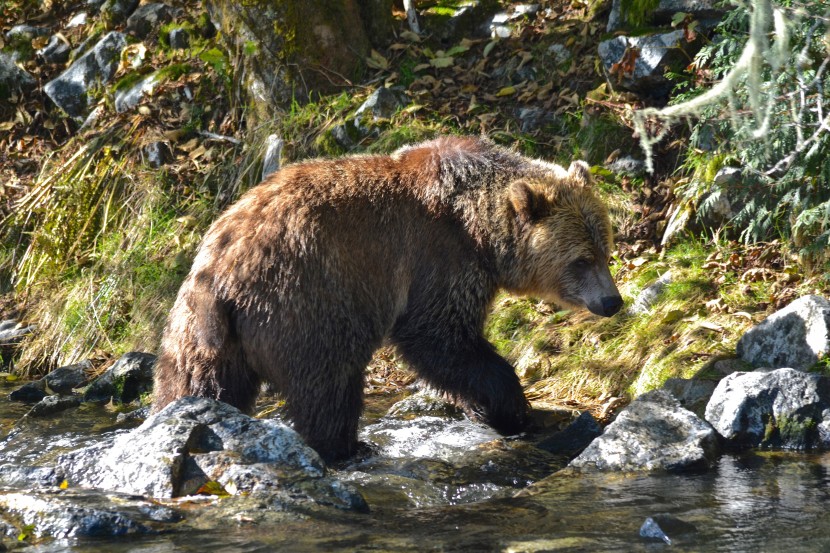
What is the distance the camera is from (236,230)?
267 inches

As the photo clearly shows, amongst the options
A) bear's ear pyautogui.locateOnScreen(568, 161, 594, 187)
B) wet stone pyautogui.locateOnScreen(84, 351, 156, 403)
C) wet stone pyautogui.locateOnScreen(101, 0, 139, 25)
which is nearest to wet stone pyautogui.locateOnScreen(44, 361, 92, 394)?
wet stone pyautogui.locateOnScreen(84, 351, 156, 403)

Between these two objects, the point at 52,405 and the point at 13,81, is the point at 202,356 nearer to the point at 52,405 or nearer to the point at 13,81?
the point at 52,405

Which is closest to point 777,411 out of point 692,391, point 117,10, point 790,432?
point 790,432

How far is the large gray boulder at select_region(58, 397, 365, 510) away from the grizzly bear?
1.81ft

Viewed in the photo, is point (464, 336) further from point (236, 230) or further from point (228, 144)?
point (228, 144)

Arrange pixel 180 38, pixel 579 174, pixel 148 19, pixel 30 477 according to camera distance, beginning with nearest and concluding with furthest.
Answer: pixel 30 477
pixel 579 174
pixel 180 38
pixel 148 19

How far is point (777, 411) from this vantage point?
6.70 metres

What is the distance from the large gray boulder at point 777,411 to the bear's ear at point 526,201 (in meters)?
1.81

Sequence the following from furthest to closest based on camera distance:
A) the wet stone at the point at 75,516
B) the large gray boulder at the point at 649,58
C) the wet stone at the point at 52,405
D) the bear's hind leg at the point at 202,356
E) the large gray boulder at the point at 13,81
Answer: the large gray boulder at the point at 13,81, the large gray boulder at the point at 649,58, the wet stone at the point at 52,405, the bear's hind leg at the point at 202,356, the wet stone at the point at 75,516

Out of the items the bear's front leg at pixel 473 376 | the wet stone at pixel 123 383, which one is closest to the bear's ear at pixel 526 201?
the bear's front leg at pixel 473 376

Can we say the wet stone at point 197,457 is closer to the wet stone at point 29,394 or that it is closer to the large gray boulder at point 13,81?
the wet stone at point 29,394

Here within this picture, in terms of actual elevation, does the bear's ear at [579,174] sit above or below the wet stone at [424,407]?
above

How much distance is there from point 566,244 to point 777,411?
6.17ft

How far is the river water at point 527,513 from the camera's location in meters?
4.89
